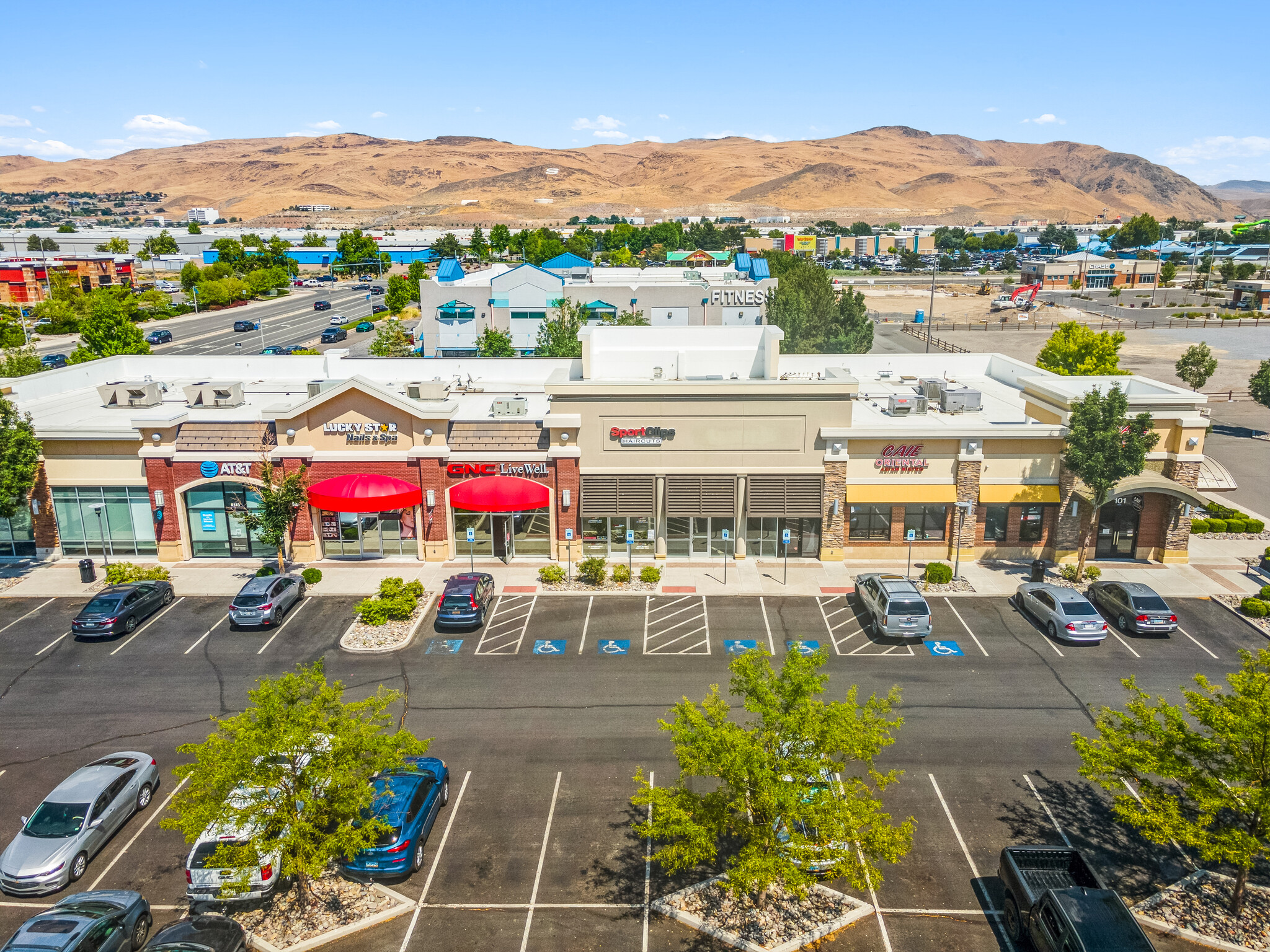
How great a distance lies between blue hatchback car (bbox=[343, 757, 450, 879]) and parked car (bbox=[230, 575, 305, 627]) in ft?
43.3

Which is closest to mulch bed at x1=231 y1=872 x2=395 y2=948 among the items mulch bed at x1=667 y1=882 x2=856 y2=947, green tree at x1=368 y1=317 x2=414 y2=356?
mulch bed at x1=667 y1=882 x2=856 y2=947

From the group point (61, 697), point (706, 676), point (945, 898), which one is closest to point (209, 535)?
point (61, 697)

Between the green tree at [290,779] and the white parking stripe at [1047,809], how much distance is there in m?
15.7

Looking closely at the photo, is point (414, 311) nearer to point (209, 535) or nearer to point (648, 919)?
point (209, 535)

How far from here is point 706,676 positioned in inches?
1128

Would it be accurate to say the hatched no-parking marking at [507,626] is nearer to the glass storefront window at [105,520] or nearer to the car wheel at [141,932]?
the car wheel at [141,932]

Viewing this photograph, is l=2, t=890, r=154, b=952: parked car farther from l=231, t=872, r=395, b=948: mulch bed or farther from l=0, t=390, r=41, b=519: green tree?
l=0, t=390, r=41, b=519: green tree

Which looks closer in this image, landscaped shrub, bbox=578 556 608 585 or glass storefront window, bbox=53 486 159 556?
landscaped shrub, bbox=578 556 608 585

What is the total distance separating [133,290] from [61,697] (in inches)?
5144

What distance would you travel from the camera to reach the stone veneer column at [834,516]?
37.3 m

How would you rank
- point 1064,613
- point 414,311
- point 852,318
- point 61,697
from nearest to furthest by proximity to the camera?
point 61,697, point 1064,613, point 852,318, point 414,311

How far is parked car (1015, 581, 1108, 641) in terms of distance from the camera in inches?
1212

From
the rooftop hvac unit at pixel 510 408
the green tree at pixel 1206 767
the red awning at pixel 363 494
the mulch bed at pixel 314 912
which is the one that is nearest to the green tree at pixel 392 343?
the red awning at pixel 363 494

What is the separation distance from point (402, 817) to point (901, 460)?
25725mm
